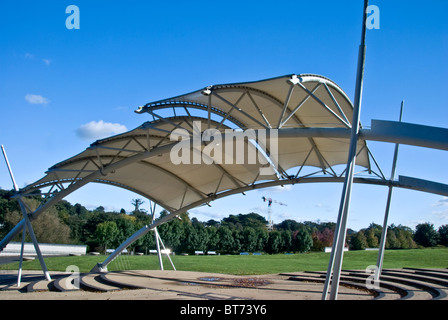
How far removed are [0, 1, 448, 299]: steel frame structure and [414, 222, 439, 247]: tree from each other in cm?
9021

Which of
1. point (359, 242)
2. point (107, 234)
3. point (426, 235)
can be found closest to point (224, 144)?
point (107, 234)

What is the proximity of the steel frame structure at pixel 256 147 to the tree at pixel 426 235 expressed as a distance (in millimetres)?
90210

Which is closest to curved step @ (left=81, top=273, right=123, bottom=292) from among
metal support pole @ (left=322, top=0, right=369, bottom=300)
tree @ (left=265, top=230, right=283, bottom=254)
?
metal support pole @ (left=322, top=0, right=369, bottom=300)

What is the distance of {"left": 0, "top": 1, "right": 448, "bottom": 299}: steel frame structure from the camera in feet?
41.6

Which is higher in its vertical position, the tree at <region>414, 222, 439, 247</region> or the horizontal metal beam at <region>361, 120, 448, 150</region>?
the horizontal metal beam at <region>361, 120, 448, 150</region>

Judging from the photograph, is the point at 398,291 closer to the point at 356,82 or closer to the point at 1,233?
the point at 356,82

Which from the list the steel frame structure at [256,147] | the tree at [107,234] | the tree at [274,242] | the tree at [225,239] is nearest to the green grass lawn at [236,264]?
the steel frame structure at [256,147]

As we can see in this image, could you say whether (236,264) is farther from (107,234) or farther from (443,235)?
(443,235)

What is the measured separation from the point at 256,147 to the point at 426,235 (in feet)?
317

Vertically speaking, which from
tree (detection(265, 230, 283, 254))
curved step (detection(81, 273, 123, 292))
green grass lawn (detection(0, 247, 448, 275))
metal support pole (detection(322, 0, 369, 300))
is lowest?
tree (detection(265, 230, 283, 254))

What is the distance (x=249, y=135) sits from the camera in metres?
16.6

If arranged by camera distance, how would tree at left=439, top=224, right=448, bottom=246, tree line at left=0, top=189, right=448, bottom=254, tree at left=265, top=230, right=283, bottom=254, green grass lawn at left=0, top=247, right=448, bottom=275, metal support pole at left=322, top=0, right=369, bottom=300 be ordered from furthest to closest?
1. tree at left=439, top=224, right=448, bottom=246
2. tree at left=265, top=230, right=283, bottom=254
3. tree line at left=0, top=189, right=448, bottom=254
4. green grass lawn at left=0, top=247, right=448, bottom=275
5. metal support pole at left=322, top=0, right=369, bottom=300

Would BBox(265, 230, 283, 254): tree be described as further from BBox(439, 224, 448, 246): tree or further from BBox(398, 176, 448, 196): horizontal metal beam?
BBox(398, 176, 448, 196): horizontal metal beam

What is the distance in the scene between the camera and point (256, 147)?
22109 millimetres
